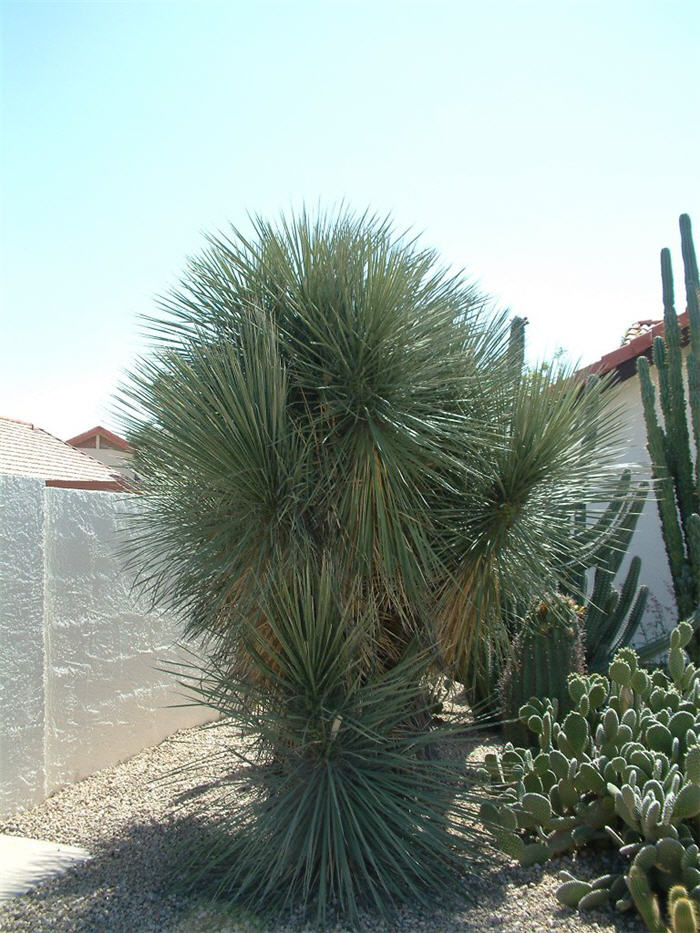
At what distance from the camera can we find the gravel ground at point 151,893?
144 inches

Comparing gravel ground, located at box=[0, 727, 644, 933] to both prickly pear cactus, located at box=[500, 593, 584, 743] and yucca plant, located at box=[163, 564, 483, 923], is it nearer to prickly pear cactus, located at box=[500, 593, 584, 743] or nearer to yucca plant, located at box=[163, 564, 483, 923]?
yucca plant, located at box=[163, 564, 483, 923]

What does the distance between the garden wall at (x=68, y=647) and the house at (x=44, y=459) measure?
4694mm

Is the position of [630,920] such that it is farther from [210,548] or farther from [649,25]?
[649,25]

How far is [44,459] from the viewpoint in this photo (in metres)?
13.1

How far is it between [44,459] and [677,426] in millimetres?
9275

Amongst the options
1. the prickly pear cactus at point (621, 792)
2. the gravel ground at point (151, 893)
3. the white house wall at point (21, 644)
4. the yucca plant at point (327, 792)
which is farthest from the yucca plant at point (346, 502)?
the white house wall at point (21, 644)

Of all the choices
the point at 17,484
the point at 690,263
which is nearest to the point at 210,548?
the point at 17,484

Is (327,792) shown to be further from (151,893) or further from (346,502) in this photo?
(346,502)

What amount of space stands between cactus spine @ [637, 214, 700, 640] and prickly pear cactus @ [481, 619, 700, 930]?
258 cm

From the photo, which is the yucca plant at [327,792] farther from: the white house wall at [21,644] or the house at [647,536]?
the house at [647,536]

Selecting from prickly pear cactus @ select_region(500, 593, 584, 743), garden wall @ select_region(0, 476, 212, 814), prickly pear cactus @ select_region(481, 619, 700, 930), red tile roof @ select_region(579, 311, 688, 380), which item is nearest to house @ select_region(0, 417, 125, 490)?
garden wall @ select_region(0, 476, 212, 814)

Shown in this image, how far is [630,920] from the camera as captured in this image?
3.88 metres

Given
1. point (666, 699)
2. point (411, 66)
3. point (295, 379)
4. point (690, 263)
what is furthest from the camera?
point (690, 263)

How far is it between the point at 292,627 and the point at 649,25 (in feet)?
16.8
